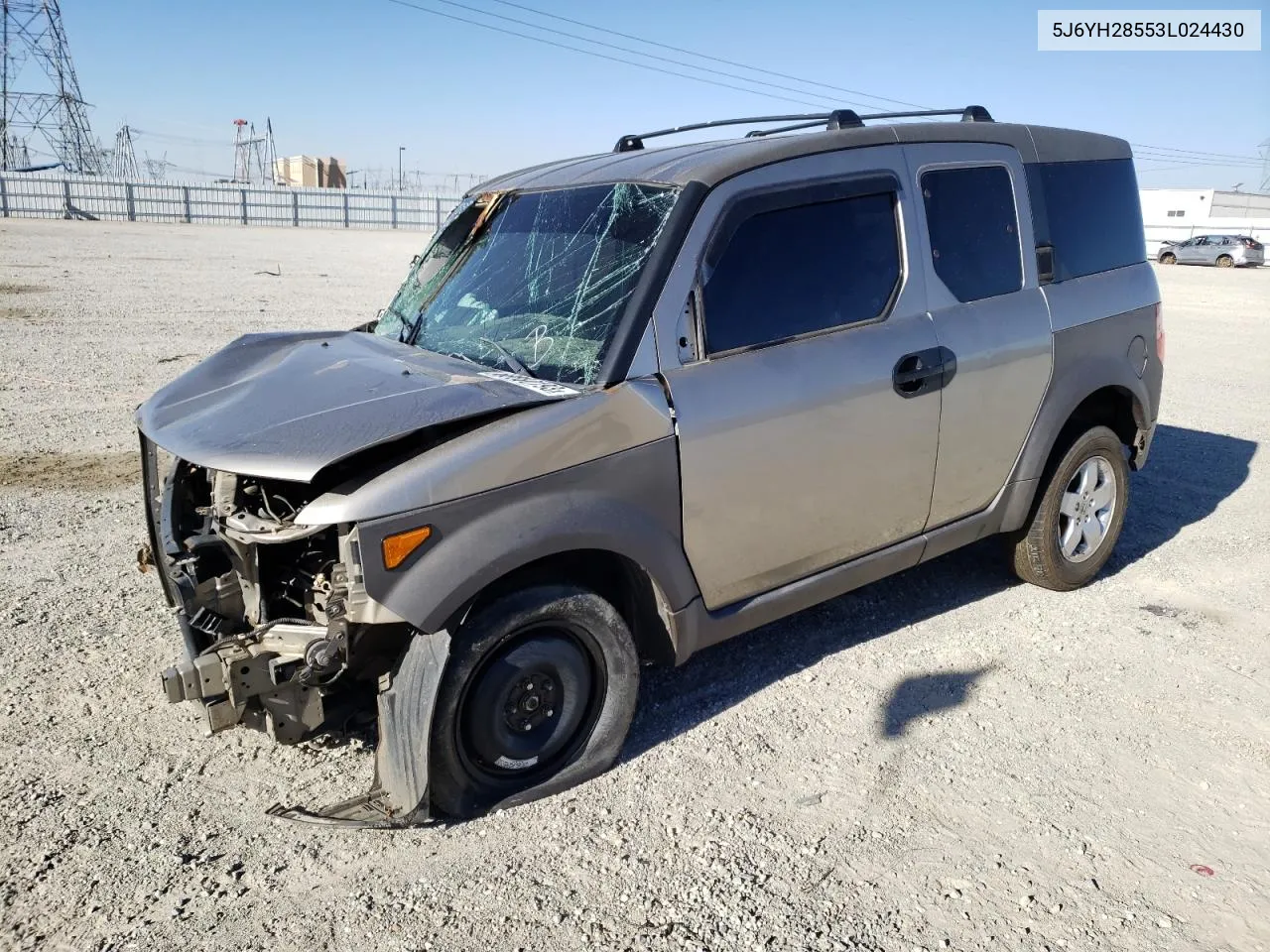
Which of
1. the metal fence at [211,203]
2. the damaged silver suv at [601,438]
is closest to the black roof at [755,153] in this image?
the damaged silver suv at [601,438]

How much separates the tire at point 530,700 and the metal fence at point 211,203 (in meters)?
37.9

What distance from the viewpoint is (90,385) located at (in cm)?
894

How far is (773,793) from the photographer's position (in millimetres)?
3250

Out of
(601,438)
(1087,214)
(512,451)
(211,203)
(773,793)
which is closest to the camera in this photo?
(512,451)

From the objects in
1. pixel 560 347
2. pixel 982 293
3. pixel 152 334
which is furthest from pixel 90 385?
pixel 982 293

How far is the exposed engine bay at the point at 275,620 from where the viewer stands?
2812 mm

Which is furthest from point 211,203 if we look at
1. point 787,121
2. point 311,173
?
point 787,121

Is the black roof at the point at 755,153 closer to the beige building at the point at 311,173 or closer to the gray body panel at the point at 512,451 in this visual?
the gray body panel at the point at 512,451

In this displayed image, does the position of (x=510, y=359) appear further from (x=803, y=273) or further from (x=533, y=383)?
(x=803, y=273)

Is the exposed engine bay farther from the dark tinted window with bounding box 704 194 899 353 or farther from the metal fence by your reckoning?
the metal fence

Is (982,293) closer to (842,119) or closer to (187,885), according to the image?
(842,119)

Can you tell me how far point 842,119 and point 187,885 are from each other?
3.60 m

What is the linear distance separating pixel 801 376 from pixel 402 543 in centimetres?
156

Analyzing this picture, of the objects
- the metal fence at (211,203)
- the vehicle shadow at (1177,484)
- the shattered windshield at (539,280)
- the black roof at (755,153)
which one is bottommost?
the vehicle shadow at (1177,484)
